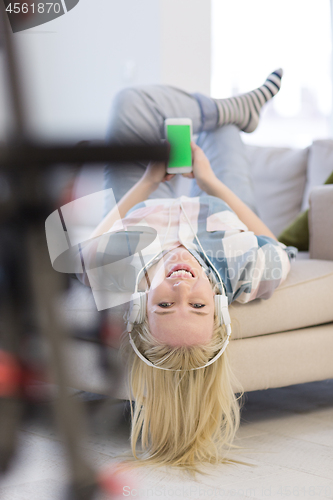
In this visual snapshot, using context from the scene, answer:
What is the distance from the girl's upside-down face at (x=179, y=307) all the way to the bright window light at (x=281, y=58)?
2.12 metres

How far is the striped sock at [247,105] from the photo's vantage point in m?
1.62

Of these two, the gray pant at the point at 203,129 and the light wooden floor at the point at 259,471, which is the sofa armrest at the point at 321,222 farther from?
the light wooden floor at the point at 259,471

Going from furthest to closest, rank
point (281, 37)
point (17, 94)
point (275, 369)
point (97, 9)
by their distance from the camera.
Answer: point (281, 37) < point (275, 369) < point (97, 9) < point (17, 94)

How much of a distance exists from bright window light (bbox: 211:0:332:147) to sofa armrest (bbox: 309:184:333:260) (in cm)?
156

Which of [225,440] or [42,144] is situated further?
[225,440]

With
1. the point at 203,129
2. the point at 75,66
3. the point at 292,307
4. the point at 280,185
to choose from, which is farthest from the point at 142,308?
the point at 280,185

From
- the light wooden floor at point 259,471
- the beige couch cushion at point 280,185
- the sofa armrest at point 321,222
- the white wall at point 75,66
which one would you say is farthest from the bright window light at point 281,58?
the white wall at point 75,66

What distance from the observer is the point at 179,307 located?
38.2 inches

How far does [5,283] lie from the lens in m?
0.22

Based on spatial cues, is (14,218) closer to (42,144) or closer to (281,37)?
(42,144)

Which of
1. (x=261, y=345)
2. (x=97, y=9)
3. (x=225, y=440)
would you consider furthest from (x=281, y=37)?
(x=97, y=9)

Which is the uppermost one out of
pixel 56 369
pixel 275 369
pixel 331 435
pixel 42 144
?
pixel 42 144

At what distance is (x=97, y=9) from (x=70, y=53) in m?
0.06

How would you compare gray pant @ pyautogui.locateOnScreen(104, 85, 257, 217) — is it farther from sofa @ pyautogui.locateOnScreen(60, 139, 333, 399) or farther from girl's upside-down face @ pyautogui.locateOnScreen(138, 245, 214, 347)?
girl's upside-down face @ pyautogui.locateOnScreen(138, 245, 214, 347)
